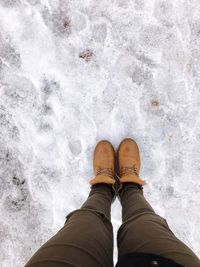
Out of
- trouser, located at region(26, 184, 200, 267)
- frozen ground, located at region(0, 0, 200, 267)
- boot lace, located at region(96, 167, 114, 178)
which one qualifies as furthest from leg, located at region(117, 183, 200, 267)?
frozen ground, located at region(0, 0, 200, 267)

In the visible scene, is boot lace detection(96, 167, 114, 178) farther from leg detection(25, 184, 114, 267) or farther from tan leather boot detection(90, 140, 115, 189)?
leg detection(25, 184, 114, 267)

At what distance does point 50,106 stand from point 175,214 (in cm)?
75

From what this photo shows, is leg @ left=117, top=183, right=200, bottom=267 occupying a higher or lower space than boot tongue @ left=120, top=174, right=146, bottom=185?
lower

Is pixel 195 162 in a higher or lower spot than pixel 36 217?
higher

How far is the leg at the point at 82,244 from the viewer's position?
2.23ft

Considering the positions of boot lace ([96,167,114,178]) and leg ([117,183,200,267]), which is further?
boot lace ([96,167,114,178])

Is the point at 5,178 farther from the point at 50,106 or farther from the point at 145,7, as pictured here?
the point at 145,7

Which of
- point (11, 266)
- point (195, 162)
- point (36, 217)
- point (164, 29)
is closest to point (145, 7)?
point (164, 29)

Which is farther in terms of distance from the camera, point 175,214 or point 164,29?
point 175,214

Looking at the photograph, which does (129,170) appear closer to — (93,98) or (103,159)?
(103,159)

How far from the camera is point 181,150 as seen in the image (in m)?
1.31

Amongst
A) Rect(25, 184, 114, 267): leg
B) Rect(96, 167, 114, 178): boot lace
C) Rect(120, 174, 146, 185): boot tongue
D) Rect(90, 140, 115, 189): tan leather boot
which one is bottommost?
Rect(25, 184, 114, 267): leg

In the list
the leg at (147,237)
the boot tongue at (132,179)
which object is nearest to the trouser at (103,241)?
the leg at (147,237)

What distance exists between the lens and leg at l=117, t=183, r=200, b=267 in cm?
69
